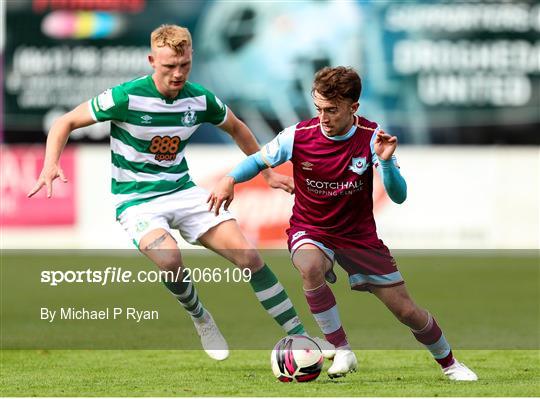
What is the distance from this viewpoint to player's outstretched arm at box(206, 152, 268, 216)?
7309 mm

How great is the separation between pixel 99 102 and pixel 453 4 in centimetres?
1204

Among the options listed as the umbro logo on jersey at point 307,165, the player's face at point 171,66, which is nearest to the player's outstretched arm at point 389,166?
the umbro logo on jersey at point 307,165

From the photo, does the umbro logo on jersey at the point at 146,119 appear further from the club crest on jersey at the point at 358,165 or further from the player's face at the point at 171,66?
the club crest on jersey at the point at 358,165

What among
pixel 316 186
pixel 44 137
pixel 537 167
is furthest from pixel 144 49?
pixel 316 186

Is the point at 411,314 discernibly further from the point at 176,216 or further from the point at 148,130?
the point at 148,130

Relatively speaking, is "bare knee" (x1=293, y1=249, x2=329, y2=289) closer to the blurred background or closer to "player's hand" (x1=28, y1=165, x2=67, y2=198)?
"player's hand" (x1=28, y1=165, x2=67, y2=198)

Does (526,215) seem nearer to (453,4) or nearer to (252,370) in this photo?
(453,4)

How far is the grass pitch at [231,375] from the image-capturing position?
7047 millimetres

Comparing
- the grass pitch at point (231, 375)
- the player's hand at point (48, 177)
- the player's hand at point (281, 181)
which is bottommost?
the grass pitch at point (231, 375)

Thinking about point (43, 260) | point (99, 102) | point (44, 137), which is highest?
point (99, 102)

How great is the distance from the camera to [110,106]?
8.20m

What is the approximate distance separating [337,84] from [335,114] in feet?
0.67

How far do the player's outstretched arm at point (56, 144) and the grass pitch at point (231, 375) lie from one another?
46.6 inches

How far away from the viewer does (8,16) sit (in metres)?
19.3
